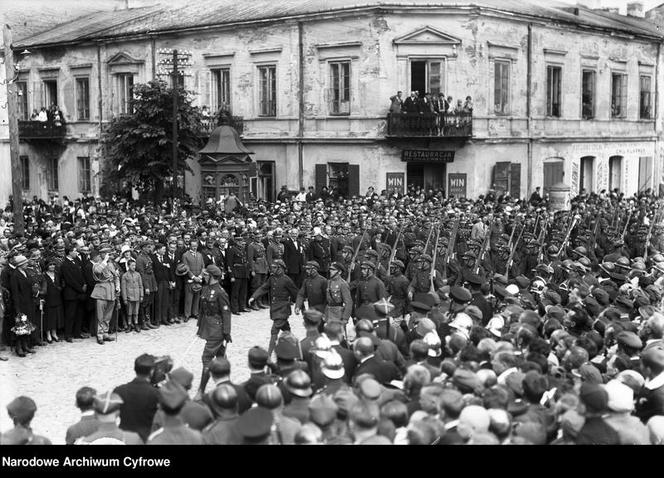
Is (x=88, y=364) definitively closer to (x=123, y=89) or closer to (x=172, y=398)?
(x=172, y=398)

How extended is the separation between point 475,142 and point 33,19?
66.5 ft

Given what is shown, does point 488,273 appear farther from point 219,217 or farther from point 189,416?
point 189,416

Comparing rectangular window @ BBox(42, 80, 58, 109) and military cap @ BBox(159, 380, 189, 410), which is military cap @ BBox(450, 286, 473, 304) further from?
rectangular window @ BBox(42, 80, 58, 109)

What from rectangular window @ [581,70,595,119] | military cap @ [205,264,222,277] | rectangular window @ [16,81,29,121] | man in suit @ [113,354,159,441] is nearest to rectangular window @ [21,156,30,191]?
rectangular window @ [16,81,29,121]

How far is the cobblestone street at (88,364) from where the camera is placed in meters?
11.4

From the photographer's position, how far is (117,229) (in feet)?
65.9

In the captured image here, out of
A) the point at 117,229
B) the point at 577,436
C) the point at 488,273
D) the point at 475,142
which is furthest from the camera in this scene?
the point at 475,142

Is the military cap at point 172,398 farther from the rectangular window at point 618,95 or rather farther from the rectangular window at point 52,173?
the rectangular window at point 52,173

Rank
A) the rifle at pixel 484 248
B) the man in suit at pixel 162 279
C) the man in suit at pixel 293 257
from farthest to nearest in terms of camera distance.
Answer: the man in suit at pixel 293 257
the rifle at pixel 484 248
the man in suit at pixel 162 279

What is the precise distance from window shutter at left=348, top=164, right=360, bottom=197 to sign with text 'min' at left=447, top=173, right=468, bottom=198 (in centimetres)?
316

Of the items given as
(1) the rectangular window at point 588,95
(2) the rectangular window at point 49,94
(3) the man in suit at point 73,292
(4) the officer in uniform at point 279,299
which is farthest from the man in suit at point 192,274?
(2) the rectangular window at point 49,94

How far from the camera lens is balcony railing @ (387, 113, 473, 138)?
28.9m

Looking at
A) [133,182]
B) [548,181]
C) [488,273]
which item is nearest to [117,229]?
[488,273]

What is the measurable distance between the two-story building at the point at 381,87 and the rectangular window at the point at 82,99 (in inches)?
3.7
